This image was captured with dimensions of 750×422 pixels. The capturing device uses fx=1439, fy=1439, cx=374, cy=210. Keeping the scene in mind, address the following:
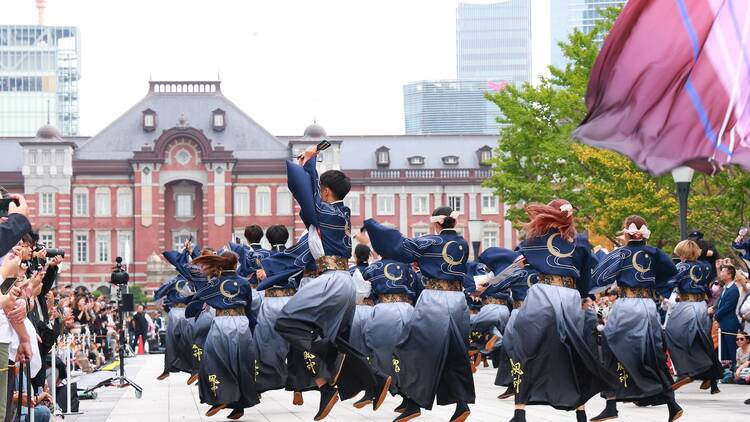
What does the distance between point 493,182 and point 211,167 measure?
50416 mm

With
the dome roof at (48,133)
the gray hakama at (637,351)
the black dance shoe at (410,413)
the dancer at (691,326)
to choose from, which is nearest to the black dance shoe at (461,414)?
the black dance shoe at (410,413)

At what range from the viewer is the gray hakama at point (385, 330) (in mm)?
16266

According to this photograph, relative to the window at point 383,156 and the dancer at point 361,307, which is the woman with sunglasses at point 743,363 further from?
the window at point 383,156

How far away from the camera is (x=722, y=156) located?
18.0ft

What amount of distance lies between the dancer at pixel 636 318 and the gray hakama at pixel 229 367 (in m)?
3.77

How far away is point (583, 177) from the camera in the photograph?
148ft

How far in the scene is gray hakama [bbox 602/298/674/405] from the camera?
14.0m

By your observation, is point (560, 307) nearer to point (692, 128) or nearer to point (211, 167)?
point (692, 128)

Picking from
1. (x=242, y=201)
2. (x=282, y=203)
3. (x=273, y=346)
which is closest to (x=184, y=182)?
(x=242, y=201)

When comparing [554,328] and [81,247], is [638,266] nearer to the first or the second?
[554,328]

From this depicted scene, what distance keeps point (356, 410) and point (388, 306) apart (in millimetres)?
1303

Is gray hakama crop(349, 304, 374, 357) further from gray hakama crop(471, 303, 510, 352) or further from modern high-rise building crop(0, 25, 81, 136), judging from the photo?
modern high-rise building crop(0, 25, 81, 136)

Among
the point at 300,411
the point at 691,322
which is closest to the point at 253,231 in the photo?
the point at 300,411

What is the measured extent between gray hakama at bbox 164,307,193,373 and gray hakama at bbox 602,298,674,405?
1048 cm
